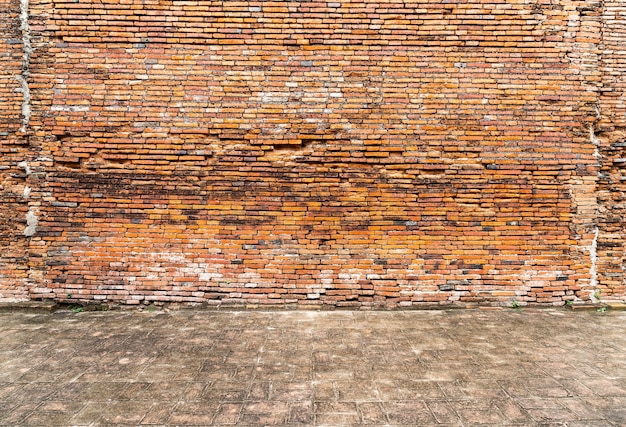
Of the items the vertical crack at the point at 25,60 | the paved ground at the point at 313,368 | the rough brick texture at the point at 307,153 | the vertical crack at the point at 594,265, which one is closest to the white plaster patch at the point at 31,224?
the rough brick texture at the point at 307,153

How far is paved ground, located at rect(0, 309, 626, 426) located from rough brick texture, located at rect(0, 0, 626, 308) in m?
0.56

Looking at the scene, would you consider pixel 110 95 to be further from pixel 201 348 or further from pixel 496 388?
pixel 496 388

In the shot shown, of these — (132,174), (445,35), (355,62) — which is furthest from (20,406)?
(445,35)

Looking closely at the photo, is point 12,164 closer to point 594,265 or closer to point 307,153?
point 307,153

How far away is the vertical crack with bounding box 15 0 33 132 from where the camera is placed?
447cm

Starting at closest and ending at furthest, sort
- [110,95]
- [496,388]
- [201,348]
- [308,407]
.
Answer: [308,407] → [496,388] → [201,348] → [110,95]

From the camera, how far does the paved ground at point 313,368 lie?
2467 mm

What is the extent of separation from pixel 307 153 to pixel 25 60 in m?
4.01

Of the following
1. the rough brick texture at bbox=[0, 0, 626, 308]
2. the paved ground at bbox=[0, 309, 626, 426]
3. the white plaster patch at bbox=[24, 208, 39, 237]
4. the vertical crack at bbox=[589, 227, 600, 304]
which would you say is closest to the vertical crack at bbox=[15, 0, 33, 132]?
the rough brick texture at bbox=[0, 0, 626, 308]

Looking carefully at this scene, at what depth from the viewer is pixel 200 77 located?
452 cm

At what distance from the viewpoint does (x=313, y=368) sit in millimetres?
3047

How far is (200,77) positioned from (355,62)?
2.13m

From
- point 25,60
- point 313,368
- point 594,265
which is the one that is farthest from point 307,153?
point 594,265

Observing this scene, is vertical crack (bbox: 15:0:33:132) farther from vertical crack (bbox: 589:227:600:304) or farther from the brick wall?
vertical crack (bbox: 589:227:600:304)
